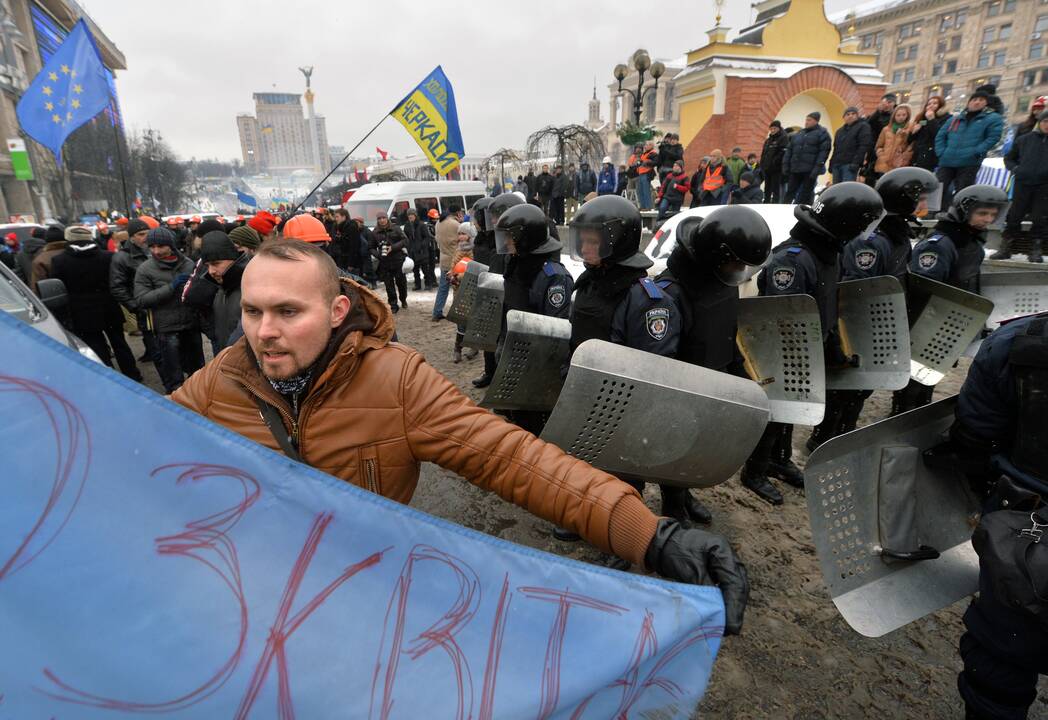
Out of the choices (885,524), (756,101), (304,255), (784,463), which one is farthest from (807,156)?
(756,101)

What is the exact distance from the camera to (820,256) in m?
3.63

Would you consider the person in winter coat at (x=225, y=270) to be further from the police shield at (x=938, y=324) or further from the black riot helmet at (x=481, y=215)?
the police shield at (x=938, y=324)

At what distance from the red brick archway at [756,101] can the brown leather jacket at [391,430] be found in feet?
71.2

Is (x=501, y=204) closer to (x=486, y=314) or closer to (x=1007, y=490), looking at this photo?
(x=486, y=314)

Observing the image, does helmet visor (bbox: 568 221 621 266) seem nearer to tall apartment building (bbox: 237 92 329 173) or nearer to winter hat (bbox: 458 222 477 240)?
winter hat (bbox: 458 222 477 240)

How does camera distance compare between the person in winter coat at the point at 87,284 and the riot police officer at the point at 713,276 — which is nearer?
the riot police officer at the point at 713,276

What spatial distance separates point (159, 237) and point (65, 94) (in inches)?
225

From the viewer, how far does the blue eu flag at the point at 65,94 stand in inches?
320

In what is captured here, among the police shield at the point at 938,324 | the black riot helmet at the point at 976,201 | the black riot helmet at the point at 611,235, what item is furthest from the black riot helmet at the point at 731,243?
the black riot helmet at the point at 976,201

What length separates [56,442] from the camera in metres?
0.96

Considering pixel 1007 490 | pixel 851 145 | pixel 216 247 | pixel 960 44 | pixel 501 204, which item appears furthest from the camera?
pixel 960 44

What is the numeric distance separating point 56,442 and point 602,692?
1168 millimetres

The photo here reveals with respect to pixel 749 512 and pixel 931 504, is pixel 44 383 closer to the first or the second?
pixel 931 504

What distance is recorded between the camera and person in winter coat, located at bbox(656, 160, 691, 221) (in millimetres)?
11883
